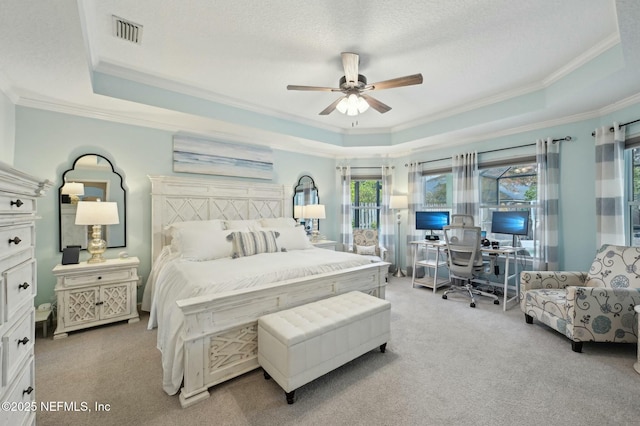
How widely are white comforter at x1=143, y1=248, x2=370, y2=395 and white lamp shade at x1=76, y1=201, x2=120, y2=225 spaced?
70cm

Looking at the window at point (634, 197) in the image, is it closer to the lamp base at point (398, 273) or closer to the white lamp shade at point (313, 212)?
the lamp base at point (398, 273)

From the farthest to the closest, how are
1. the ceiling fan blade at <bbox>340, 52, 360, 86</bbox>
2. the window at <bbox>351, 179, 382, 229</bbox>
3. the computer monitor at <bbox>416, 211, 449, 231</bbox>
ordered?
the window at <bbox>351, 179, 382, 229</bbox>
the computer monitor at <bbox>416, 211, 449, 231</bbox>
the ceiling fan blade at <bbox>340, 52, 360, 86</bbox>

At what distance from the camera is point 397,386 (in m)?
1.93

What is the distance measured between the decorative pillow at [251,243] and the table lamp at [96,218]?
129 centimetres

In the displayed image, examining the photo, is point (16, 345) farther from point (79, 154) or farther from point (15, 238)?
point (79, 154)

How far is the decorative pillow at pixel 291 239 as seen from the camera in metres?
3.48

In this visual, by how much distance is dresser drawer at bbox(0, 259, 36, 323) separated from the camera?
105cm

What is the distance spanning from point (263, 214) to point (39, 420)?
3.14 m

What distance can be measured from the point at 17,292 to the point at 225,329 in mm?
1109

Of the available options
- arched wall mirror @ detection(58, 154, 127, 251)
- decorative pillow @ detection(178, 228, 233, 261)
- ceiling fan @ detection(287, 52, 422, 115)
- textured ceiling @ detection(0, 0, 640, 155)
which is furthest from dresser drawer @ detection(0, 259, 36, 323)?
ceiling fan @ detection(287, 52, 422, 115)

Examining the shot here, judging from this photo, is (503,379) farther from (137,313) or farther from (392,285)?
(137,313)

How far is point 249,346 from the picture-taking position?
80.8 inches

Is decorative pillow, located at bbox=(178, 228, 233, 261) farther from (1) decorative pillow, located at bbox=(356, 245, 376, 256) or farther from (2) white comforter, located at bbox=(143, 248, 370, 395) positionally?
(1) decorative pillow, located at bbox=(356, 245, 376, 256)

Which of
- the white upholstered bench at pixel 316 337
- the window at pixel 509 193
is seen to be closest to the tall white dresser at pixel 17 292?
the white upholstered bench at pixel 316 337
